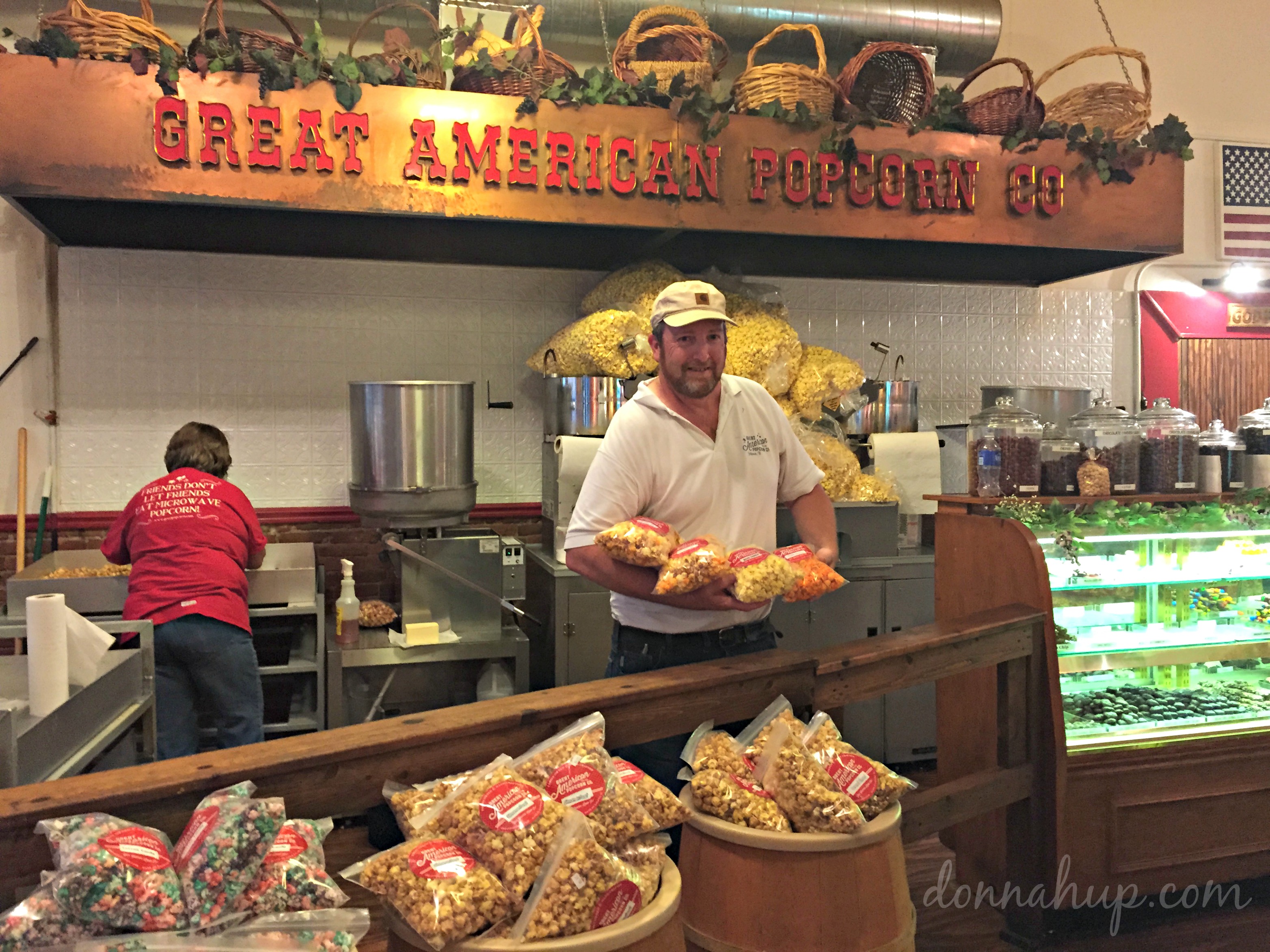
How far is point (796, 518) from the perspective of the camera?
8.93ft

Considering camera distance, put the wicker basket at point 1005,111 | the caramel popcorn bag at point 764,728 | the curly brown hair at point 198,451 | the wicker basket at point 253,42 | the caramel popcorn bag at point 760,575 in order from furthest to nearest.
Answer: the wicker basket at point 1005,111, the curly brown hair at point 198,451, the wicker basket at point 253,42, the caramel popcorn bag at point 760,575, the caramel popcorn bag at point 764,728

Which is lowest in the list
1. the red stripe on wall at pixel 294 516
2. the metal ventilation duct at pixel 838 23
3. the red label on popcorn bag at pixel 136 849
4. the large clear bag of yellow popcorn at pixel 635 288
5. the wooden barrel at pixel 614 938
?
the wooden barrel at pixel 614 938

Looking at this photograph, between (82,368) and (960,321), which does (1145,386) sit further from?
(82,368)

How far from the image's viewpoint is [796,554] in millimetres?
2209

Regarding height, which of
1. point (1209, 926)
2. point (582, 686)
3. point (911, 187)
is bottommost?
point (1209, 926)

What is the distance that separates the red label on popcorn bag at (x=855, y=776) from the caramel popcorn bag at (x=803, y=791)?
0.02 metres

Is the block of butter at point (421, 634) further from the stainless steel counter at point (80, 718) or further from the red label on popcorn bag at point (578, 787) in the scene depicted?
the red label on popcorn bag at point (578, 787)

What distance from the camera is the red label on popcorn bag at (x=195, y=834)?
1.23m

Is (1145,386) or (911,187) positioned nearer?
(911,187)

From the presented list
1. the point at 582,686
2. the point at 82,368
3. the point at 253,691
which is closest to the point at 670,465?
the point at 582,686

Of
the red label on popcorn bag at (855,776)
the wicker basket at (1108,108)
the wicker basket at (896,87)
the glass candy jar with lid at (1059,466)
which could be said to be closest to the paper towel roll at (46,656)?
the red label on popcorn bag at (855,776)

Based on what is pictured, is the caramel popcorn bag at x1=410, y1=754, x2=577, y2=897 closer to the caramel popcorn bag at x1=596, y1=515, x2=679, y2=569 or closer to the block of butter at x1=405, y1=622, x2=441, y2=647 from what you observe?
the caramel popcorn bag at x1=596, y1=515, x2=679, y2=569

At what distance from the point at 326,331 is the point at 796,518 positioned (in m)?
A: 2.80

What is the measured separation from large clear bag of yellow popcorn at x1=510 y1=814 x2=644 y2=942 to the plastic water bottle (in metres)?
2.10
